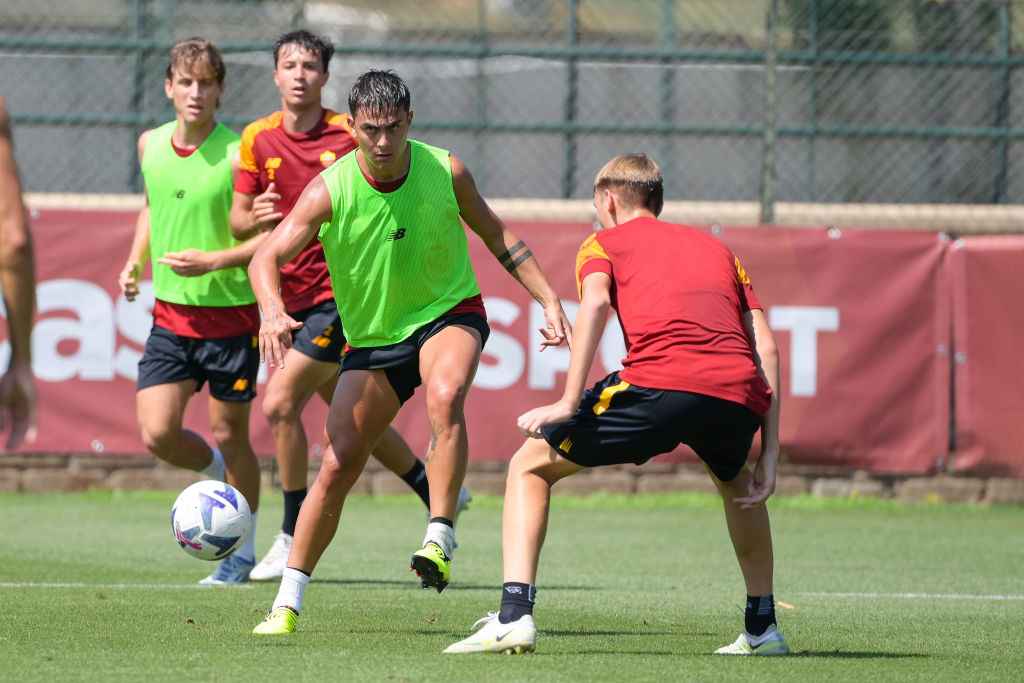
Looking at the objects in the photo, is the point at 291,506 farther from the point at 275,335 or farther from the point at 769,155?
the point at 769,155

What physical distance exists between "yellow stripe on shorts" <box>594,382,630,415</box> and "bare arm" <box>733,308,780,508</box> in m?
0.48

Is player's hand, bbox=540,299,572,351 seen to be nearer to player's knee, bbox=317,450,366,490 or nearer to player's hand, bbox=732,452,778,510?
player's knee, bbox=317,450,366,490

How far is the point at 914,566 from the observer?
8.16 m

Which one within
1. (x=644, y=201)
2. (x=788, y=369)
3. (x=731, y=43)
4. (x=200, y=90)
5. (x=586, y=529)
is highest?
(x=731, y=43)

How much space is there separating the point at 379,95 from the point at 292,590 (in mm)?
1835

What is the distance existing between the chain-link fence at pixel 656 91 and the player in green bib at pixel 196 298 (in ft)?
14.2

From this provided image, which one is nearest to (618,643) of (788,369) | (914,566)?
(914,566)

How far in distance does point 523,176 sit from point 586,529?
10.6 ft

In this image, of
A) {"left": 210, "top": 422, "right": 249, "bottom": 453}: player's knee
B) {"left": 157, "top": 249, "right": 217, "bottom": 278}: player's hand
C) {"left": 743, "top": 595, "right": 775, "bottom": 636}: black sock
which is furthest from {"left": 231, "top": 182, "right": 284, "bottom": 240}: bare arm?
{"left": 743, "top": 595, "right": 775, "bottom": 636}: black sock

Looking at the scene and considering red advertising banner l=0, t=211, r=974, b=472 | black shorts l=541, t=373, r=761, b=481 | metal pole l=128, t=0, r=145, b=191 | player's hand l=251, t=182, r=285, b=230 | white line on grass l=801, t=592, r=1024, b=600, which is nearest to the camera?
black shorts l=541, t=373, r=761, b=481

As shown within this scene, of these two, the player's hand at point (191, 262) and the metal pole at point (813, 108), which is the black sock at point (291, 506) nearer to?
the player's hand at point (191, 262)

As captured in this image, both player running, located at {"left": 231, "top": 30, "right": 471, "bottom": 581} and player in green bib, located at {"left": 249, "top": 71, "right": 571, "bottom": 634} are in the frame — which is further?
player running, located at {"left": 231, "top": 30, "right": 471, "bottom": 581}

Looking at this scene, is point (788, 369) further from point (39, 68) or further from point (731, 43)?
point (39, 68)

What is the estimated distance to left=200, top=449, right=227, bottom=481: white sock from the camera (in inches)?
295
